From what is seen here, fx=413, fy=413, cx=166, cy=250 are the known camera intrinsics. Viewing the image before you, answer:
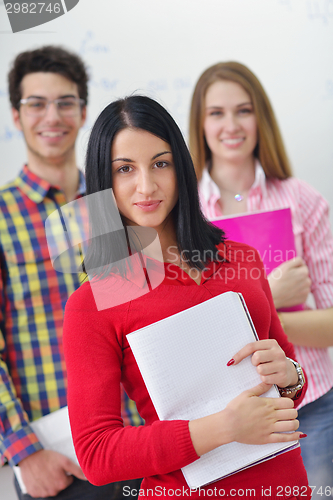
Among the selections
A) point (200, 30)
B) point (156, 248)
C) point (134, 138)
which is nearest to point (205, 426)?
point (156, 248)

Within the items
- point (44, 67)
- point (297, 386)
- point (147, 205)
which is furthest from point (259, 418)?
point (44, 67)

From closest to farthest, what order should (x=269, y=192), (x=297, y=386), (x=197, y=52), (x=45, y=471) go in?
1. (x=297, y=386)
2. (x=45, y=471)
3. (x=269, y=192)
4. (x=197, y=52)

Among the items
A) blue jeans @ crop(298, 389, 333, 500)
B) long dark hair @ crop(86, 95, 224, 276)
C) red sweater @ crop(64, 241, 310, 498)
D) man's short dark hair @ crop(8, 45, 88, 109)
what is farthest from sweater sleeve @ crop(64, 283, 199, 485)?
man's short dark hair @ crop(8, 45, 88, 109)

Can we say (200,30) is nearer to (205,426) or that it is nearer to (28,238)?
(28,238)

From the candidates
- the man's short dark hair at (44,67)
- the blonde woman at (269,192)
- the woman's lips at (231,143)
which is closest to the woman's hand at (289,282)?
the blonde woman at (269,192)

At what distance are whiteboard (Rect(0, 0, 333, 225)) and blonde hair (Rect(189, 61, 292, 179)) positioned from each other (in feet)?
0.31

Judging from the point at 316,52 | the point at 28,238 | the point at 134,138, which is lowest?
the point at 28,238

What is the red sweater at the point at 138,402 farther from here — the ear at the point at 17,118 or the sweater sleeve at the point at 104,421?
the ear at the point at 17,118

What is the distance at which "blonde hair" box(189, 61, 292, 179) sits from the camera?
112cm

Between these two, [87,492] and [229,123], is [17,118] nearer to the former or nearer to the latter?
[229,123]

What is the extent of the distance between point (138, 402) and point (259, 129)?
794 millimetres

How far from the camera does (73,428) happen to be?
1.86 feet

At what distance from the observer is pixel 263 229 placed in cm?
91

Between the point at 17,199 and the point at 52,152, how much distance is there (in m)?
0.15
